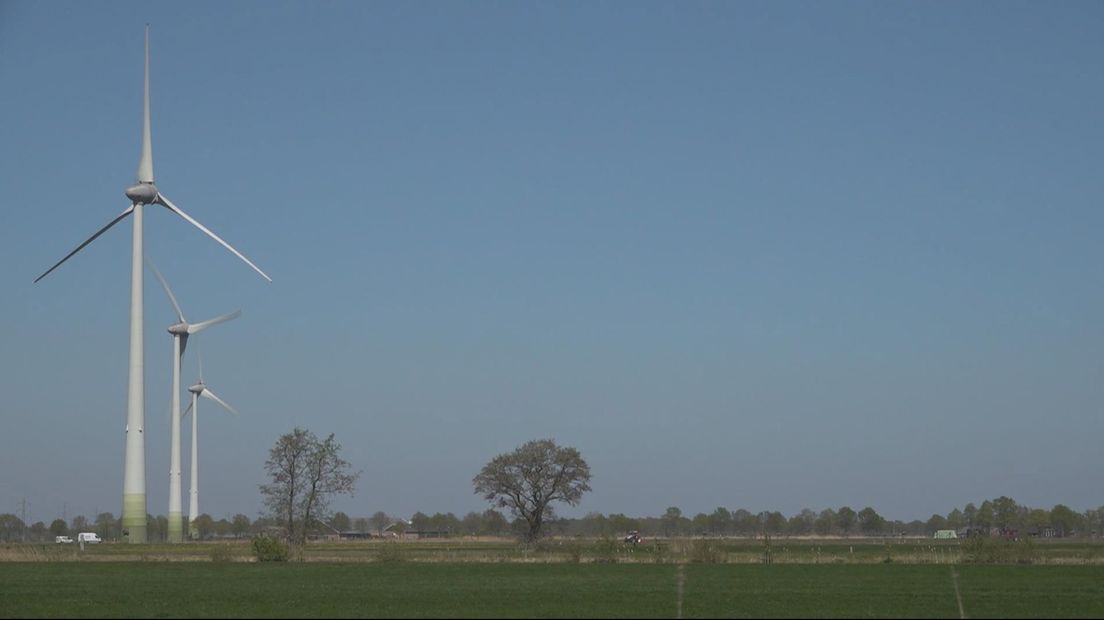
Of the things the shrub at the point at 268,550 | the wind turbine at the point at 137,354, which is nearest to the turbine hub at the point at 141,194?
the wind turbine at the point at 137,354

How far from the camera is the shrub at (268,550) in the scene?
84.3 m

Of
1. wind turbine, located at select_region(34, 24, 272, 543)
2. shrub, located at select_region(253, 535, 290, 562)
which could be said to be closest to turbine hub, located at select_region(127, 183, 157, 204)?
wind turbine, located at select_region(34, 24, 272, 543)

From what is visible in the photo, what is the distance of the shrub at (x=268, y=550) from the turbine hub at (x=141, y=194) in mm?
35418

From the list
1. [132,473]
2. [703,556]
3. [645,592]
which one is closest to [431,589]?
[645,592]

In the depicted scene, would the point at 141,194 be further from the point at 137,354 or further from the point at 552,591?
the point at 552,591

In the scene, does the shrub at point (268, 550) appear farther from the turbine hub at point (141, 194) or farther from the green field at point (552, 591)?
the turbine hub at point (141, 194)

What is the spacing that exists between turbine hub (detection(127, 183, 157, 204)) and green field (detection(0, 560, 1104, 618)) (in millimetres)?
39176

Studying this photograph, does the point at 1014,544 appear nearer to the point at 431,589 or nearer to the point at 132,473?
the point at 431,589

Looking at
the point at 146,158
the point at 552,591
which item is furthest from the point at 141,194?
the point at 552,591

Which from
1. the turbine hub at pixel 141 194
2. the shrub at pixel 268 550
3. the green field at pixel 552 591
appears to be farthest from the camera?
the turbine hub at pixel 141 194

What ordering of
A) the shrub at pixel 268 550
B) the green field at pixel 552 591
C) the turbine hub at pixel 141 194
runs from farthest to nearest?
the turbine hub at pixel 141 194, the shrub at pixel 268 550, the green field at pixel 552 591

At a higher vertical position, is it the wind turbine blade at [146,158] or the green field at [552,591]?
the wind turbine blade at [146,158]

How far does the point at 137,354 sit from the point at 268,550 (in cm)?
2523

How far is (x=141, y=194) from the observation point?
107 metres
